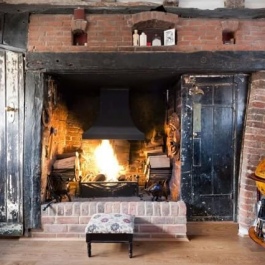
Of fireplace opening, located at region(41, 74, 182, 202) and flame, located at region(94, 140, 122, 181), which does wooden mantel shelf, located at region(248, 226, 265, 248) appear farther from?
flame, located at region(94, 140, 122, 181)

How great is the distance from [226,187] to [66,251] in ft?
6.47

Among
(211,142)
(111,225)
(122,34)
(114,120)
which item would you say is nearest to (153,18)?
(122,34)

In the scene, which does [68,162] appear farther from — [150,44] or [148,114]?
[150,44]

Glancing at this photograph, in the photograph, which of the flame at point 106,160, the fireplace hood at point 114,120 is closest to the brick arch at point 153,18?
the fireplace hood at point 114,120

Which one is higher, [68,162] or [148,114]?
[148,114]

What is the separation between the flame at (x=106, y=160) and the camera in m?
4.18

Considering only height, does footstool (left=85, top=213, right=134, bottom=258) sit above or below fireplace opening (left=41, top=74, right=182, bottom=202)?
below

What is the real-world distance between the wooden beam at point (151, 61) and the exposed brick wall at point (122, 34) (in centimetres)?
8

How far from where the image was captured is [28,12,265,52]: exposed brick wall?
3.30 m

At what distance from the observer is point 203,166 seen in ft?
11.3

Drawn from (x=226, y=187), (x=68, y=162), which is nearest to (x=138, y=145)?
(x=68, y=162)

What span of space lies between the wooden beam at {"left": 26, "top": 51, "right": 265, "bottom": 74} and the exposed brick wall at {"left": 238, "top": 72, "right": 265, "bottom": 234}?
263mm

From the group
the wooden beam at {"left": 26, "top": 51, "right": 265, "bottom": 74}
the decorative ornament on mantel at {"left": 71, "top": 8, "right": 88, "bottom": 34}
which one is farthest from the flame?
the decorative ornament on mantel at {"left": 71, "top": 8, "right": 88, "bottom": 34}

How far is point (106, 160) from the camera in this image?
4.23 metres
